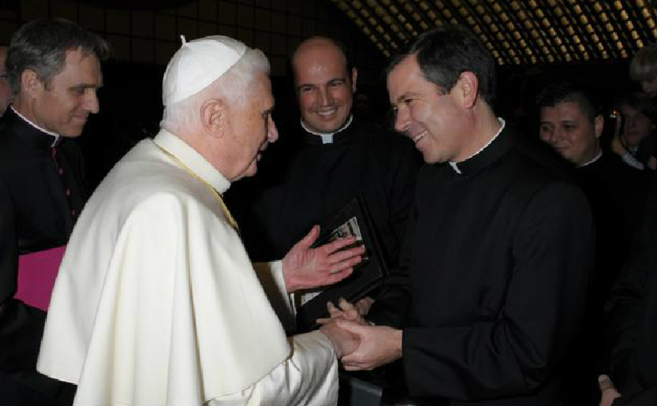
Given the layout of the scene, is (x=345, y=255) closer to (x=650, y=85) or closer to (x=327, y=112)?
(x=327, y=112)

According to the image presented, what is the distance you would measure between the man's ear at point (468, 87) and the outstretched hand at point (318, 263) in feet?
2.09

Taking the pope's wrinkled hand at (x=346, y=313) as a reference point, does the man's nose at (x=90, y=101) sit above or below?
above

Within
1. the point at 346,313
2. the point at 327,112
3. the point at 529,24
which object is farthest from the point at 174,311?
the point at 529,24

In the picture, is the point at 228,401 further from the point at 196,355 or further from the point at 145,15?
the point at 145,15

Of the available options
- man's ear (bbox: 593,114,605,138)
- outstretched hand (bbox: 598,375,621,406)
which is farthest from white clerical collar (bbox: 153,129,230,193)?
man's ear (bbox: 593,114,605,138)

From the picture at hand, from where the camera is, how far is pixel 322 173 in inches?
128

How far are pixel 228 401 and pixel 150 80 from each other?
702 cm

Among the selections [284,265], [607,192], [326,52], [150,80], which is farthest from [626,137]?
[150,80]

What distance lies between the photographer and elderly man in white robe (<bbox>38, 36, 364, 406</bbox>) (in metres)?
1.48

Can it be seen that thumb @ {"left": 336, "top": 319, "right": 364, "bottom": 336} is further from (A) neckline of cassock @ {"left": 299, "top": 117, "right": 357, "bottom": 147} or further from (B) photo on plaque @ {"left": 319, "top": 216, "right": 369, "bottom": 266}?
(A) neckline of cassock @ {"left": 299, "top": 117, "right": 357, "bottom": 147}

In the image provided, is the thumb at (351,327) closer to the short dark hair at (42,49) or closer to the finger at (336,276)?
the finger at (336,276)

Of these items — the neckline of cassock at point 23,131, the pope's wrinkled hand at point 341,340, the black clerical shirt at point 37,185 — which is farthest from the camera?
the neckline of cassock at point 23,131

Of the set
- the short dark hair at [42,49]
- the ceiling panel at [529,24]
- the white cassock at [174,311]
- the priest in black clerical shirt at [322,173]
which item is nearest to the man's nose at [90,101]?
the short dark hair at [42,49]

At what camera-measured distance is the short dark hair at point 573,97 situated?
354 cm
